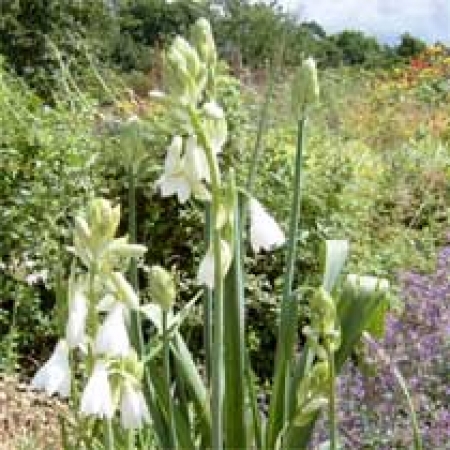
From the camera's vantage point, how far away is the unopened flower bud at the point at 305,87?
1.63m

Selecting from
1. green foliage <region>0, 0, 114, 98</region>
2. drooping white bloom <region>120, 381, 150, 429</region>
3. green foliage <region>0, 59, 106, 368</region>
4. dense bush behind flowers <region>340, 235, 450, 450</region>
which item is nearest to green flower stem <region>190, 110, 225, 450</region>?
drooping white bloom <region>120, 381, 150, 429</region>

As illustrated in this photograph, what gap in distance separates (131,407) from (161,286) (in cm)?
18

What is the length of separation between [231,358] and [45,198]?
279cm

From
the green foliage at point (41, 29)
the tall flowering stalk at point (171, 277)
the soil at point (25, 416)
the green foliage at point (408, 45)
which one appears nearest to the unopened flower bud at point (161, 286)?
the tall flowering stalk at point (171, 277)

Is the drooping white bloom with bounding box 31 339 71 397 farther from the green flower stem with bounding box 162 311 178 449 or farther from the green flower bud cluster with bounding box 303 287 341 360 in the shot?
the green flower bud cluster with bounding box 303 287 341 360

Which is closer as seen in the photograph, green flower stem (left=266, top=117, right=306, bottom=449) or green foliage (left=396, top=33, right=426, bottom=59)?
green flower stem (left=266, top=117, right=306, bottom=449)

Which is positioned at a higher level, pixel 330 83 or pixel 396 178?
pixel 330 83

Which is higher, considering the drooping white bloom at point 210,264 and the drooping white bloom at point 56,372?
the drooping white bloom at point 210,264

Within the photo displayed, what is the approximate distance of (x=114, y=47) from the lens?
1484cm

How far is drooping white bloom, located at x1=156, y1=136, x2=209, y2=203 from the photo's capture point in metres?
1.42

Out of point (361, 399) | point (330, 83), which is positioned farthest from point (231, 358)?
point (330, 83)

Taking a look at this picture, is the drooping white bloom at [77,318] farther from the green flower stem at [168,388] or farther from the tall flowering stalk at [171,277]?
the green flower stem at [168,388]

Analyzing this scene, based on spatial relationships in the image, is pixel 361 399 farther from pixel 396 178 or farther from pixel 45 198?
pixel 396 178

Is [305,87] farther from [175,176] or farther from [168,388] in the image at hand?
[168,388]
